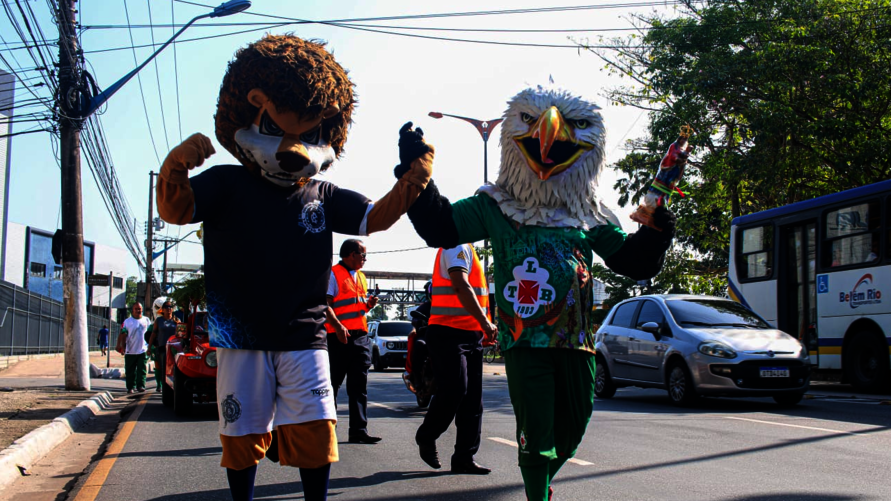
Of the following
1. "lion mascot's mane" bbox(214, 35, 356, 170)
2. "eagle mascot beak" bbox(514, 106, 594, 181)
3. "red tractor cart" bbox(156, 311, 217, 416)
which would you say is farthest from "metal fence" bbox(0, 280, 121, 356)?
"eagle mascot beak" bbox(514, 106, 594, 181)

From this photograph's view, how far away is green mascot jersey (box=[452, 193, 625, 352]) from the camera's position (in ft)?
11.7

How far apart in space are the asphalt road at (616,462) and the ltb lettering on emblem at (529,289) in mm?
1908

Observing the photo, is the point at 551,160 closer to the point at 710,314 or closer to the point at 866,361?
the point at 710,314

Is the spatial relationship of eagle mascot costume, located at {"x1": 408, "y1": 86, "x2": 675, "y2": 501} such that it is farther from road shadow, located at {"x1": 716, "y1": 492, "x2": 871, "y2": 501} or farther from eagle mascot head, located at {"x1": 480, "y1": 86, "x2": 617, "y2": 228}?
road shadow, located at {"x1": 716, "y1": 492, "x2": 871, "y2": 501}

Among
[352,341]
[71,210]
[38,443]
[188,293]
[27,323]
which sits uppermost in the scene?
[71,210]

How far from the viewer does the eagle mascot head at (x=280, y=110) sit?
3.49 metres

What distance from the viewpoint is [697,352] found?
10602 mm

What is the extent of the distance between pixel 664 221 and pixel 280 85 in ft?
5.41

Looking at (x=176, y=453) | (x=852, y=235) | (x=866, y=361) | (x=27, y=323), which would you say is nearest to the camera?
(x=176, y=453)

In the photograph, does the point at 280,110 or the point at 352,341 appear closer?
the point at 280,110

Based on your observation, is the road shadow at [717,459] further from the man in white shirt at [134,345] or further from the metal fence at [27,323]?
the metal fence at [27,323]

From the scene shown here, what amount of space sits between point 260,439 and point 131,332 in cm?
1199

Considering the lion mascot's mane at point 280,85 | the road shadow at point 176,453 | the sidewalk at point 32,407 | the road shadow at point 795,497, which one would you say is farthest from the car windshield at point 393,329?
the lion mascot's mane at point 280,85

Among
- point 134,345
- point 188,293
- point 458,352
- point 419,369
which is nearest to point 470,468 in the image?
point 458,352
